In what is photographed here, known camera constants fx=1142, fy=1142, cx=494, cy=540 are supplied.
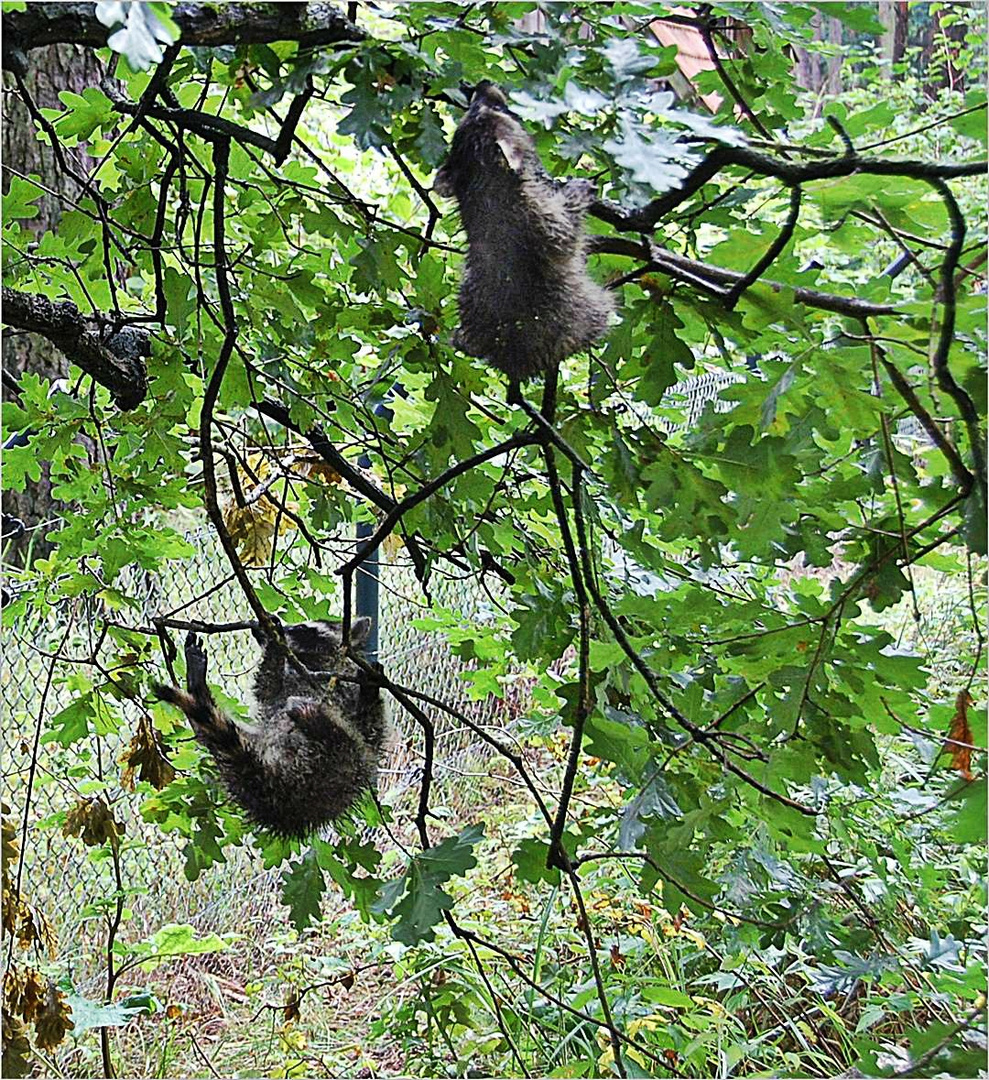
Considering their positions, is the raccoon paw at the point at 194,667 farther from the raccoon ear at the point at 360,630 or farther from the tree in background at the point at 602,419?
the raccoon ear at the point at 360,630

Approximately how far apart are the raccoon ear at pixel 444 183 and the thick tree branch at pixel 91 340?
20.0 inches

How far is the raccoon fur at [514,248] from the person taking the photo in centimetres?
71

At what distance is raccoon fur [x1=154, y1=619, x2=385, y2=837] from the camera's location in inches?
39.4

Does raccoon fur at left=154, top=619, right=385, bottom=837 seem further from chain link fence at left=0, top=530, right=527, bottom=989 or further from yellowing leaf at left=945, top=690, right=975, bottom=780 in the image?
chain link fence at left=0, top=530, right=527, bottom=989

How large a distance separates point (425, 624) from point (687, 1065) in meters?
0.71

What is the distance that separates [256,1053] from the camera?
2051mm

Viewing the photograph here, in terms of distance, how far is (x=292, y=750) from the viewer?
1.01 m

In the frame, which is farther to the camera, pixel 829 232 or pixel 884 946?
pixel 884 946

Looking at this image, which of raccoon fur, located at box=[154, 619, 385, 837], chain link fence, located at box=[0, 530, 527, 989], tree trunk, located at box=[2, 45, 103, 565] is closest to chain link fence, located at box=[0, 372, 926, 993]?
chain link fence, located at box=[0, 530, 527, 989]

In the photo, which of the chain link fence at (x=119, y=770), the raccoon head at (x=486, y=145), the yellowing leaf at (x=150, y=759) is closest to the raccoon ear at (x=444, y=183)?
the raccoon head at (x=486, y=145)

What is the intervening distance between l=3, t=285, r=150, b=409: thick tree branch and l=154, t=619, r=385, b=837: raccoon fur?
1.23 ft

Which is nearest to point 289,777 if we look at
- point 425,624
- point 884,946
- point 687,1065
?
point 425,624

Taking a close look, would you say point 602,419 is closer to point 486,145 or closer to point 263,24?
point 486,145

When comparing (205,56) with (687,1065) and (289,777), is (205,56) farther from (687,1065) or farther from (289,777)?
(687,1065)
